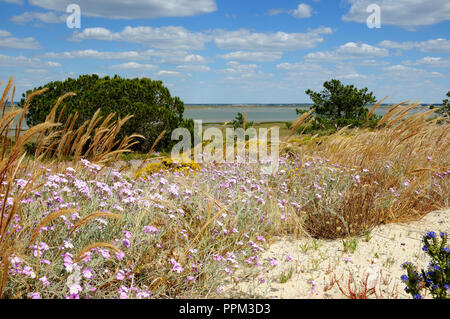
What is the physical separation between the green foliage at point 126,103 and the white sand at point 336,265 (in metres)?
9.56

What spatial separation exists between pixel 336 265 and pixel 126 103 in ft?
34.5

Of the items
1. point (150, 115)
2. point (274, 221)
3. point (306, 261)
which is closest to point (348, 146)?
point (274, 221)

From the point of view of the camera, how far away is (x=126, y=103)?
12.2 meters

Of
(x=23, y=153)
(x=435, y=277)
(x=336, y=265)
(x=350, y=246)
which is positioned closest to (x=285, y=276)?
(x=336, y=265)

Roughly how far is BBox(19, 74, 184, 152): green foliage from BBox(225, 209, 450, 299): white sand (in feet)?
31.4

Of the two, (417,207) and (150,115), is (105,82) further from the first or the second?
A: (417,207)

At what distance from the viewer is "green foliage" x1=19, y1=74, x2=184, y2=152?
12.2m

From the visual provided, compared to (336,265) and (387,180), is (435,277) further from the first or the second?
(387,180)

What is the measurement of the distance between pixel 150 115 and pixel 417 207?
31.4 ft

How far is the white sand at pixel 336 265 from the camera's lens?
2.62 meters

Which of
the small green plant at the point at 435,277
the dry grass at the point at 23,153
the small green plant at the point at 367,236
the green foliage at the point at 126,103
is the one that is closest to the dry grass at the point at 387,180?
A: the small green plant at the point at 367,236

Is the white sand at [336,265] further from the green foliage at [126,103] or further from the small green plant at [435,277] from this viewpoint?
the green foliage at [126,103]

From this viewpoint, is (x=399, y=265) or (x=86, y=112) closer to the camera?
(x=399, y=265)
